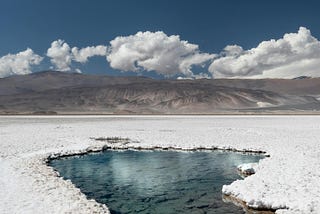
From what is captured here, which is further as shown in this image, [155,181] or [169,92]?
[169,92]

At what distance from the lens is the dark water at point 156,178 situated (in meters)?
11.4

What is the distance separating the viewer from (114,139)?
1126 inches

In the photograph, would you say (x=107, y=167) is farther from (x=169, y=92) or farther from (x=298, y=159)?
(x=169, y=92)

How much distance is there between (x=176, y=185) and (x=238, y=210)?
3797 millimetres

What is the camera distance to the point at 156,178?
50.5 ft

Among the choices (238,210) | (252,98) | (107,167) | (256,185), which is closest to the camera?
(238,210)

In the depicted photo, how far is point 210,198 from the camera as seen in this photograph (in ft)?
40.0

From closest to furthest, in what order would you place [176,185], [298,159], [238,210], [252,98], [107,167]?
1. [238,210]
2. [176,185]
3. [298,159]
4. [107,167]
5. [252,98]

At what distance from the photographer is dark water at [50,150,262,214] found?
11.4 meters

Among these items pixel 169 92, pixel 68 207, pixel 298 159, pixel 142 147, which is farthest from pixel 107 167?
pixel 169 92

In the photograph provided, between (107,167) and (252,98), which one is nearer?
(107,167)

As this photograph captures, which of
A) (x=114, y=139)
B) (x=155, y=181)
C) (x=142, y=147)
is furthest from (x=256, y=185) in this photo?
(x=114, y=139)

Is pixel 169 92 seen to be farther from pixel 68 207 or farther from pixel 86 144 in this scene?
pixel 68 207

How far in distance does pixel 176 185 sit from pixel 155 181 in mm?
1087
